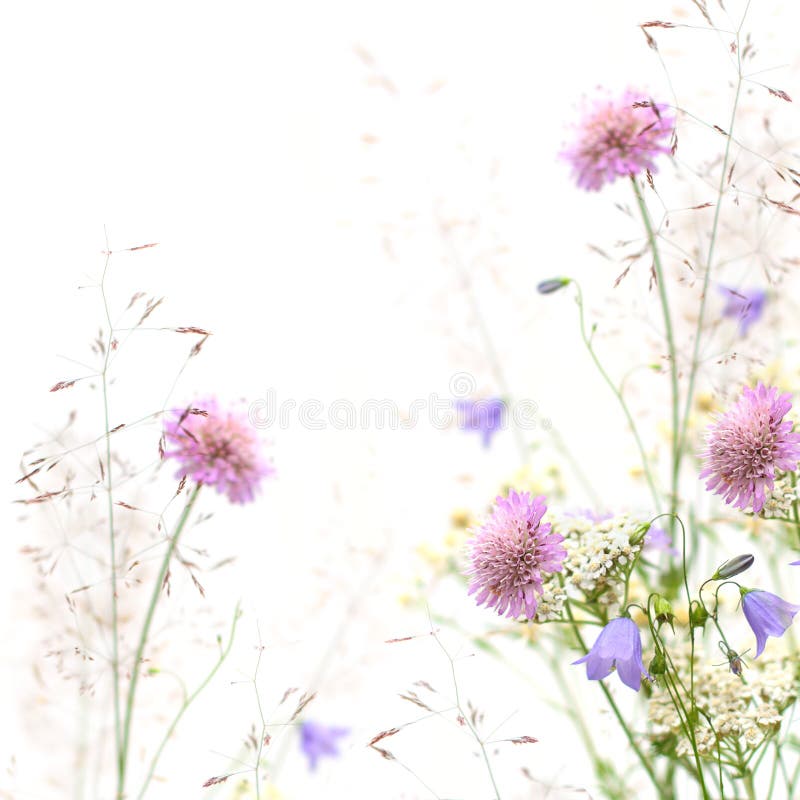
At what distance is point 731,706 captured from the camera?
0.45m

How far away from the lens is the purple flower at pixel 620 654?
1.25 feet

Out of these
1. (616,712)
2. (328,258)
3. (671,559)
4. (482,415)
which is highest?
(328,258)

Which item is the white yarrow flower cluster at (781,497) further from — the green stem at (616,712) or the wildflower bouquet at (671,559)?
the green stem at (616,712)

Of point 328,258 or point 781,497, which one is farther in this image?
point 328,258

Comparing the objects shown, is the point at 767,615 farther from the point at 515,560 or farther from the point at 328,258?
the point at 328,258

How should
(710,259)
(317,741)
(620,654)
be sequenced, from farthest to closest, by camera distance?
(317,741) → (710,259) → (620,654)

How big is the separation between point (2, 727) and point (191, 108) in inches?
27.9

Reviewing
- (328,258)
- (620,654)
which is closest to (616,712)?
(620,654)

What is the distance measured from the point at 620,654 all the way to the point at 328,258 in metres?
0.90

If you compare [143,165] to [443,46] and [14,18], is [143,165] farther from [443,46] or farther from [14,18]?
[443,46]

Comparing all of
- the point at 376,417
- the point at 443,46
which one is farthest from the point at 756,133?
the point at 376,417

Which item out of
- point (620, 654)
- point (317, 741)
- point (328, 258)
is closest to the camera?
point (620, 654)

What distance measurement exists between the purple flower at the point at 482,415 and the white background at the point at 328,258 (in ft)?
0.20

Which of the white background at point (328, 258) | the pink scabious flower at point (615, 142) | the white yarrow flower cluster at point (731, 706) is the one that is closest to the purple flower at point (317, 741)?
the white background at point (328, 258)
